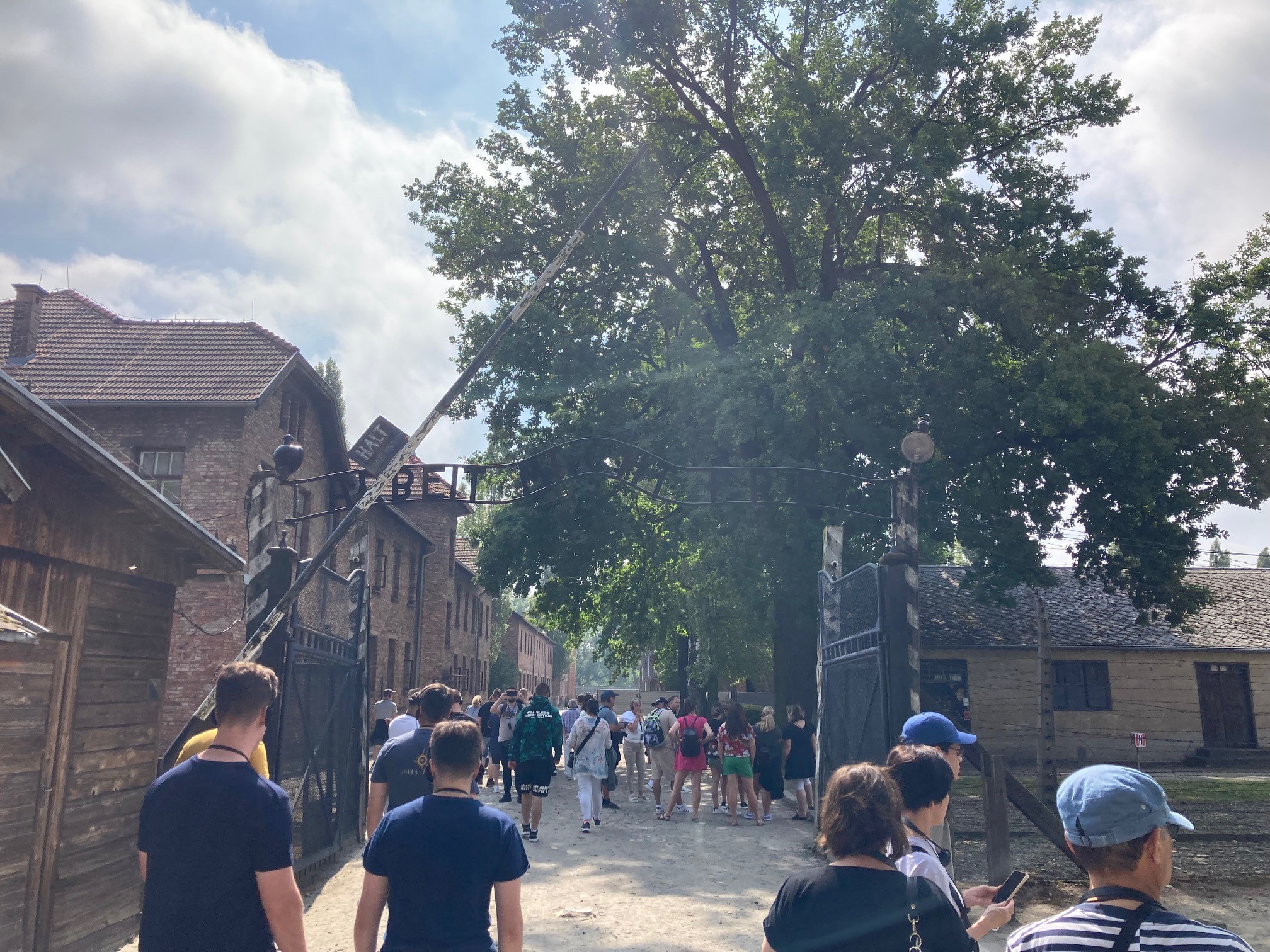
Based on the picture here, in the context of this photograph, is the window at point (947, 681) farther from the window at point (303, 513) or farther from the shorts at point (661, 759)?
the window at point (303, 513)

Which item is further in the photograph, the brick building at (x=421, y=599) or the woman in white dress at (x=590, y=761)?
the brick building at (x=421, y=599)

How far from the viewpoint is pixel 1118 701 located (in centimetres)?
2902

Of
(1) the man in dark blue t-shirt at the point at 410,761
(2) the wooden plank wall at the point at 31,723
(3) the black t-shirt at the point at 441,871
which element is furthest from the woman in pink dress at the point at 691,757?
(3) the black t-shirt at the point at 441,871

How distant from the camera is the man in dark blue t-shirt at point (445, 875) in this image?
3369mm

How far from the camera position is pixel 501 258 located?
22547 millimetres

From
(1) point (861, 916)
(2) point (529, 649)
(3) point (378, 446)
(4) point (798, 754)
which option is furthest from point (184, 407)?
(2) point (529, 649)

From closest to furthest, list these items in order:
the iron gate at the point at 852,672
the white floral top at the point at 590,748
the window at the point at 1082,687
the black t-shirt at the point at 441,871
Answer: the black t-shirt at the point at 441,871, the iron gate at the point at 852,672, the white floral top at the point at 590,748, the window at the point at 1082,687

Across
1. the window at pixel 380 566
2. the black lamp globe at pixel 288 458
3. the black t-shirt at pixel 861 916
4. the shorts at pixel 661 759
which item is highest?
the window at pixel 380 566

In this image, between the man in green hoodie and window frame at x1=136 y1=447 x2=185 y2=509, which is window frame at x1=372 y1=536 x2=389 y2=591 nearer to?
window frame at x1=136 y1=447 x2=185 y2=509

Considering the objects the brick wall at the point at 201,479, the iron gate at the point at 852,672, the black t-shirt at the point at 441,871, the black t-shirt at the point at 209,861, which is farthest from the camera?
the brick wall at the point at 201,479

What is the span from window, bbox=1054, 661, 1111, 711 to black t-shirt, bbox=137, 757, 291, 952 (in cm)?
2961

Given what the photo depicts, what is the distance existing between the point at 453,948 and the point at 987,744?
28.2 m

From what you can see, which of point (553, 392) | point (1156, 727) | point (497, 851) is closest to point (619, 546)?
point (553, 392)

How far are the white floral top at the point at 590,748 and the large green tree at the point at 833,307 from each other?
626 cm
